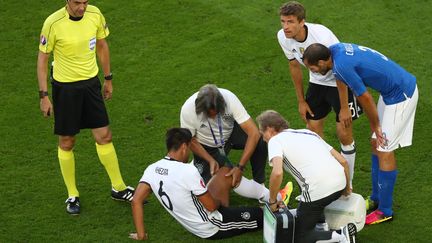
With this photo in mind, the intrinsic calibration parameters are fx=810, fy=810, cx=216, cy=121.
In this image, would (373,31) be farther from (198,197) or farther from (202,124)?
(198,197)

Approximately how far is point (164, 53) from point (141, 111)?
4.29 feet

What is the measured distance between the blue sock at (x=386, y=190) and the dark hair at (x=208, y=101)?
1.47m

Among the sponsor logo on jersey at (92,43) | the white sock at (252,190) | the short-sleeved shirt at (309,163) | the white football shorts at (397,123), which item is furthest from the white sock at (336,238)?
the sponsor logo on jersey at (92,43)

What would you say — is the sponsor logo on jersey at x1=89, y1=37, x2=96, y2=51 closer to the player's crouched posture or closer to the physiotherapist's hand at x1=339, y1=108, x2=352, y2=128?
the player's crouched posture

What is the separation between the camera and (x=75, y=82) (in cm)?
700

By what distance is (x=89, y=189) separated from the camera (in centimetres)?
754

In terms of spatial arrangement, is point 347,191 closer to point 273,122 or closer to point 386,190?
point 386,190

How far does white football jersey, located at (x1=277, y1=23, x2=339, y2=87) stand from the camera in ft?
22.7

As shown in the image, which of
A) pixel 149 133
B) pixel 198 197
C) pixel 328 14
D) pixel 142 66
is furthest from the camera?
pixel 328 14

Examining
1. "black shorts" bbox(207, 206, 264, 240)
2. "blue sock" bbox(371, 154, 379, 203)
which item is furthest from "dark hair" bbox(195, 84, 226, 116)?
"blue sock" bbox(371, 154, 379, 203)

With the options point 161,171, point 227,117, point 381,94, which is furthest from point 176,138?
point 381,94

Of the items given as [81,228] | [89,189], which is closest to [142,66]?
[89,189]

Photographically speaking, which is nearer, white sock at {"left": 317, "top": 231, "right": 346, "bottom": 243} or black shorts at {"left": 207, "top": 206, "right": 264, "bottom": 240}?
white sock at {"left": 317, "top": 231, "right": 346, "bottom": 243}

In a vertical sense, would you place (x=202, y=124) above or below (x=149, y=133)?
above
